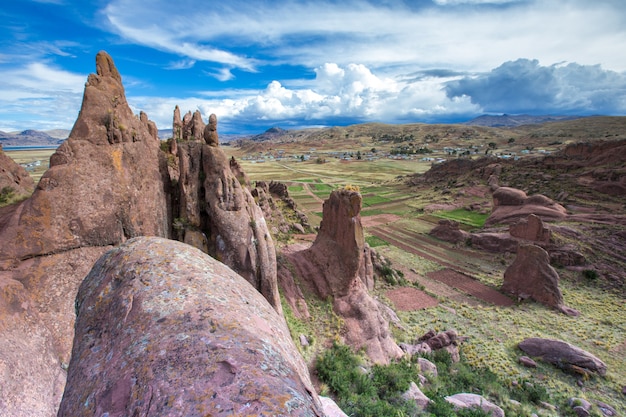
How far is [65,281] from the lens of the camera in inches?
431

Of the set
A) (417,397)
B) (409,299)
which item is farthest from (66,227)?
(409,299)

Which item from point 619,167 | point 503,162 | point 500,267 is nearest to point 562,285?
point 500,267

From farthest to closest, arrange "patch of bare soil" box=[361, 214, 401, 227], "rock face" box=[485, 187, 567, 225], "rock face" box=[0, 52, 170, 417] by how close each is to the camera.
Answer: "patch of bare soil" box=[361, 214, 401, 227] → "rock face" box=[485, 187, 567, 225] → "rock face" box=[0, 52, 170, 417]

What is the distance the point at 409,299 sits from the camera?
31.7 m

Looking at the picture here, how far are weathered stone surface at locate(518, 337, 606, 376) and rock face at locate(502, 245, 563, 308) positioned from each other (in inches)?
369

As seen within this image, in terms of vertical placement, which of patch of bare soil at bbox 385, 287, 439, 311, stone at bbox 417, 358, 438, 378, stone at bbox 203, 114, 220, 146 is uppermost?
stone at bbox 203, 114, 220, 146

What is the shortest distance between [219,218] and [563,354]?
26.3 meters

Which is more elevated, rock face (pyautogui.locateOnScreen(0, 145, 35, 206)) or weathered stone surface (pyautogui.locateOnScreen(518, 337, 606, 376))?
rock face (pyautogui.locateOnScreen(0, 145, 35, 206))

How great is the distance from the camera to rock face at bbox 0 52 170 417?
28.6ft

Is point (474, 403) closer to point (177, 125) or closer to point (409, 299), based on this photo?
point (409, 299)

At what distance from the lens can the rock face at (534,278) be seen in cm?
3136

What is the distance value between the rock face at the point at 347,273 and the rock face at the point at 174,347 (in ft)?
58.5

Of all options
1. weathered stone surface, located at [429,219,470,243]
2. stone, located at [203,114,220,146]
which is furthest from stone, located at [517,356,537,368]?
weathered stone surface, located at [429,219,470,243]

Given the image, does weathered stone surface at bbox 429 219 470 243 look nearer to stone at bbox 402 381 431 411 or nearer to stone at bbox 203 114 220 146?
stone at bbox 402 381 431 411
